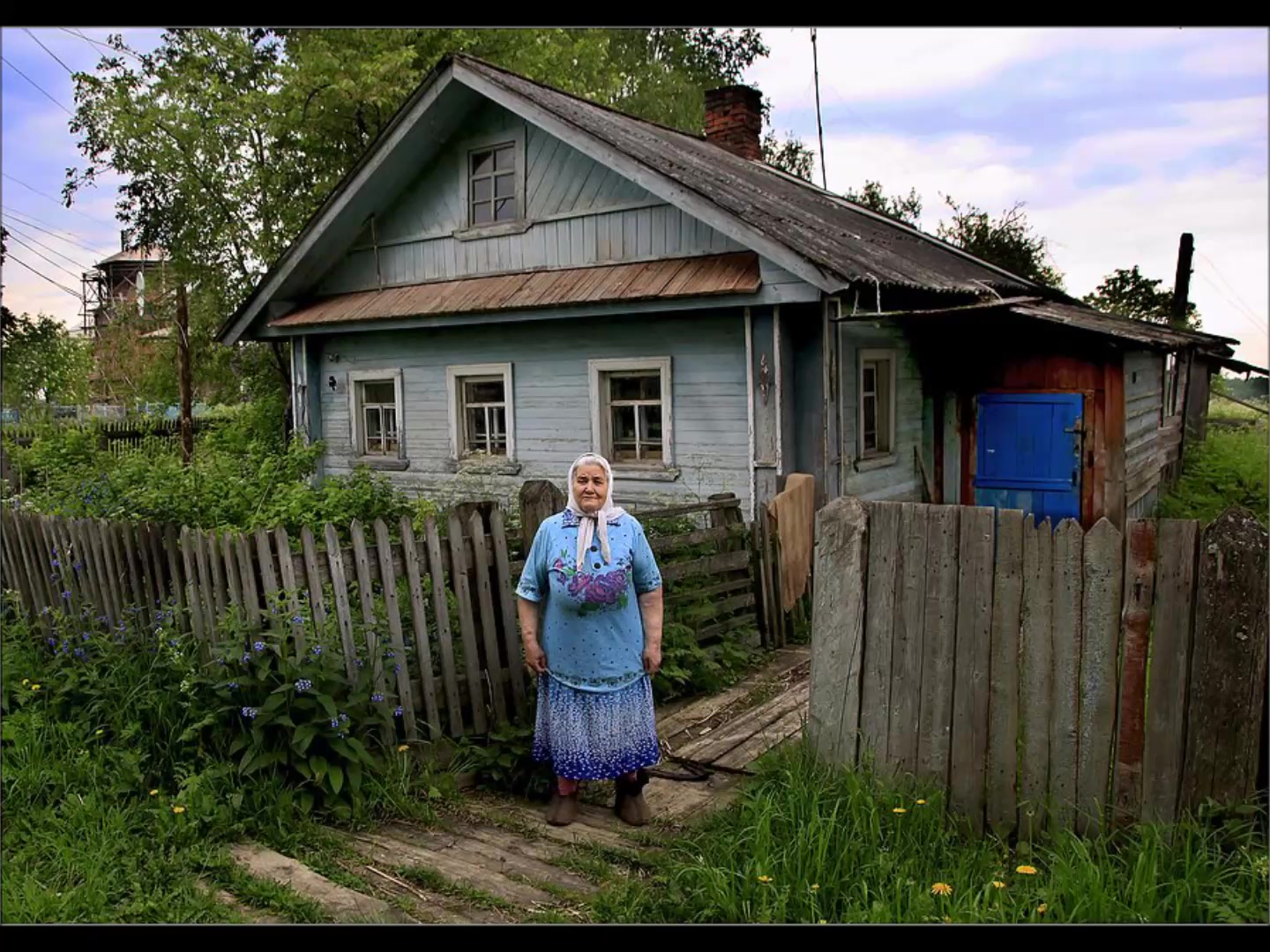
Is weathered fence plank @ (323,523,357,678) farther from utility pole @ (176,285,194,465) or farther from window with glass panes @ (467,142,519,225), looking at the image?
utility pole @ (176,285,194,465)

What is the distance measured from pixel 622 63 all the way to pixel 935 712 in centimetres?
2648

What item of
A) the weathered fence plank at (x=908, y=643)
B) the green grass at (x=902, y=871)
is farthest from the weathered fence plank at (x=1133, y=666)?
the weathered fence plank at (x=908, y=643)

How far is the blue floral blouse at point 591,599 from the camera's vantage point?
13.8ft

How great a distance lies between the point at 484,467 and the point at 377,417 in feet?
7.94

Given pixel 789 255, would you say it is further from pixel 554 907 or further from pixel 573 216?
pixel 554 907

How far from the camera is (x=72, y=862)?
3.82 metres

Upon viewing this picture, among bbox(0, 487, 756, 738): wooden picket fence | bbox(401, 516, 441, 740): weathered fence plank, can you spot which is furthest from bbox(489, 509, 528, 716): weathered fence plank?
bbox(401, 516, 441, 740): weathered fence plank

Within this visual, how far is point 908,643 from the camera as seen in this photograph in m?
3.91

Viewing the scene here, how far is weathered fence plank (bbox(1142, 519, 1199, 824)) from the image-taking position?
333 cm

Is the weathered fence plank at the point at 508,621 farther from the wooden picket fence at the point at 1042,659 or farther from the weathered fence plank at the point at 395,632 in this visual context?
the wooden picket fence at the point at 1042,659

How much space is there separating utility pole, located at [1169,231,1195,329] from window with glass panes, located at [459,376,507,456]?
13842 mm

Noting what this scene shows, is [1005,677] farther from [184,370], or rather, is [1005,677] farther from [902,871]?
[184,370]

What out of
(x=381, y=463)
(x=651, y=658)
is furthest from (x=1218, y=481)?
(x=651, y=658)

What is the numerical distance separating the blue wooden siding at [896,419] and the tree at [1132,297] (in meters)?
9.05
